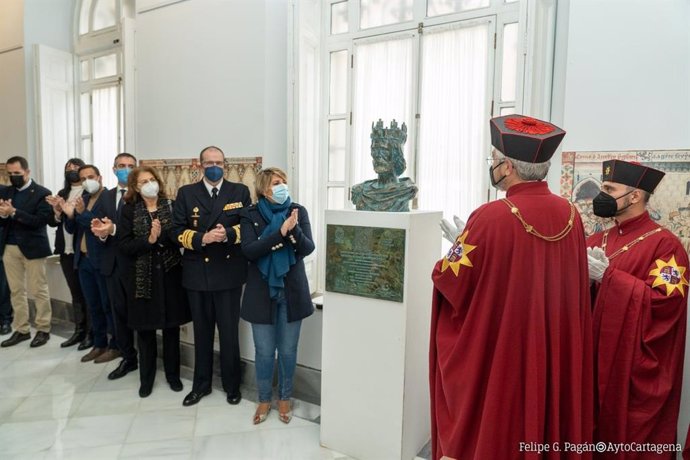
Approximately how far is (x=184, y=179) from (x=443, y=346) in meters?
2.96

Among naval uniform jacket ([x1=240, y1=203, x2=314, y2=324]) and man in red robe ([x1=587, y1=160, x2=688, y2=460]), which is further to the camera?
naval uniform jacket ([x1=240, y1=203, x2=314, y2=324])

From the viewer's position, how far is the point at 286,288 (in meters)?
2.90

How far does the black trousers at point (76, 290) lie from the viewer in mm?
4301

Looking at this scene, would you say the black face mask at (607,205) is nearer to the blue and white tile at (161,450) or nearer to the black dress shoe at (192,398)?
the blue and white tile at (161,450)

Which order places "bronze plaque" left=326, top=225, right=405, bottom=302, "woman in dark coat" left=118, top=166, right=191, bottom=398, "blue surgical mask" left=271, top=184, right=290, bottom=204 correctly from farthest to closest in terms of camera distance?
"woman in dark coat" left=118, top=166, right=191, bottom=398
"blue surgical mask" left=271, top=184, right=290, bottom=204
"bronze plaque" left=326, top=225, right=405, bottom=302

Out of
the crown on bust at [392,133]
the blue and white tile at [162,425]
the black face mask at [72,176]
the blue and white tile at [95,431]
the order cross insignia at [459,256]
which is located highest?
the crown on bust at [392,133]

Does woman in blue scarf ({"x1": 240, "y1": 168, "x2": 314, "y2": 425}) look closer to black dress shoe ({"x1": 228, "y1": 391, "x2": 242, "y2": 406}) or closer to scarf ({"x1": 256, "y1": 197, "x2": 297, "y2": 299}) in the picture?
scarf ({"x1": 256, "y1": 197, "x2": 297, "y2": 299})

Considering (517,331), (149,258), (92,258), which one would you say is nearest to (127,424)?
(149,258)

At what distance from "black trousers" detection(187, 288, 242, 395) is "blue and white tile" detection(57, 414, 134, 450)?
52cm

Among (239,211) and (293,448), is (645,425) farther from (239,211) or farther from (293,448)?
(239,211)

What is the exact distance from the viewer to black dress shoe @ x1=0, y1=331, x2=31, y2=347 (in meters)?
4.37

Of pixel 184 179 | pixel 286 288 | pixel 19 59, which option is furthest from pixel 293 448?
pixel 19 59

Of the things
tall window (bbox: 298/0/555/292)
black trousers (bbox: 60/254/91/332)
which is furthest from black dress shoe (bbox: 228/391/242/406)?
black trousers (bbox: 60/254/91/332)

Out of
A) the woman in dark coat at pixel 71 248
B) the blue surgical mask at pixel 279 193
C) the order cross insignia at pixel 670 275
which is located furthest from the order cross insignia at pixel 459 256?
the woman in dark coat at pixel 71 248
